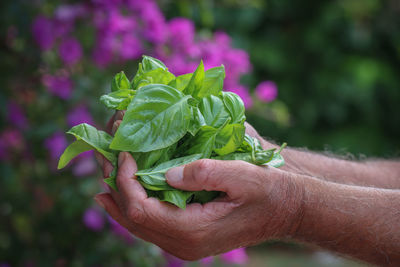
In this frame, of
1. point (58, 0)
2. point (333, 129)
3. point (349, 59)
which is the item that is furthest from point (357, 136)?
point (58, 0)

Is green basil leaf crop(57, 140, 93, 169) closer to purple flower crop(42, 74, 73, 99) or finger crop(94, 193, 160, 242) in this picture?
finger crop(94, 193, 160, 242)

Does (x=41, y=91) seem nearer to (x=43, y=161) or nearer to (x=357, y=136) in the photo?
(x=43, y=161)

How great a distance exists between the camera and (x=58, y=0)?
2035 mm

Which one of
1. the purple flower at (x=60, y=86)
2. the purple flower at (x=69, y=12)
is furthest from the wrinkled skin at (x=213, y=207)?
the purple flower at (x=69, y=12)

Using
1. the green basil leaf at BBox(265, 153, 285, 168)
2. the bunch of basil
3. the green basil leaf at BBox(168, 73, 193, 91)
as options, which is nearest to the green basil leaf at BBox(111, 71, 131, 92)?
the bunch of basil

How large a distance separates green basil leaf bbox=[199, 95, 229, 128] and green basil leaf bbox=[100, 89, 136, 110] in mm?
160

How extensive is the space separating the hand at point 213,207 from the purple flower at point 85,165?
730 mm

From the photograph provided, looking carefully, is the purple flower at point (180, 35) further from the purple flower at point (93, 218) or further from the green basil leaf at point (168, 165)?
the green basil leaf at point (168, 165)

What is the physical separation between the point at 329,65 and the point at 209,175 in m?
3.64

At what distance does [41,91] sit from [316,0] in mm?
3119

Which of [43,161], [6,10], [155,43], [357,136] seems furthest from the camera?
[357,136]

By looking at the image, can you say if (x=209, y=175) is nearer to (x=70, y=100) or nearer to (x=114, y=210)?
(x=114, y=210)

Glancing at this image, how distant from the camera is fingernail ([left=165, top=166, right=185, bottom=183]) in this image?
1.00 metres

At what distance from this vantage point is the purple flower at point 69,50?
1.93m
